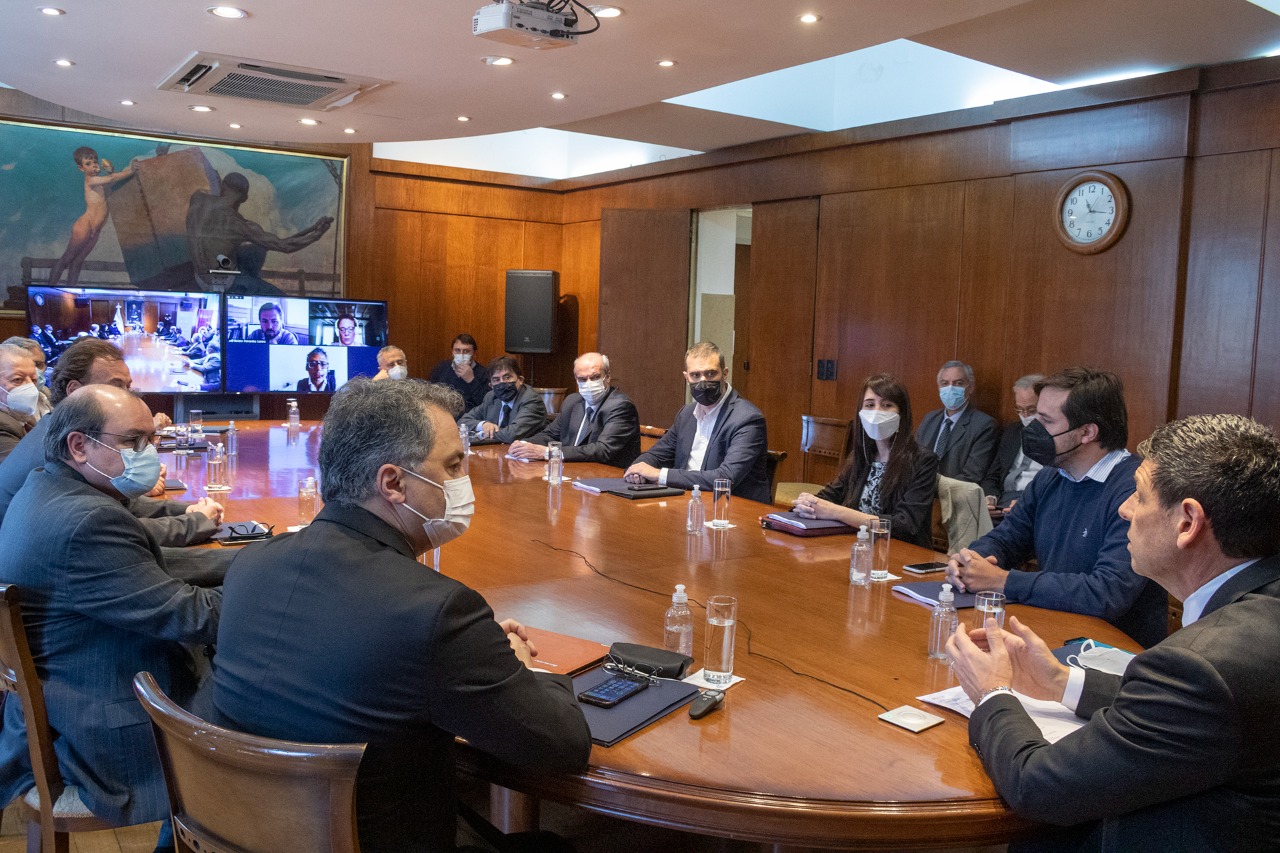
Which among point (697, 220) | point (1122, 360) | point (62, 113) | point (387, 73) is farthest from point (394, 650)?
point (62, 113)

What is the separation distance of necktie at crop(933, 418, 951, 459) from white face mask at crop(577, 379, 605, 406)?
2062 millimetres

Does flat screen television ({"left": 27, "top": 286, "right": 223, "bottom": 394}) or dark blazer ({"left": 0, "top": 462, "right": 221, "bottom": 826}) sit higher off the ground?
flat screen television ({"left": 27, "top": 286, "right": 223, "bottom": 394})

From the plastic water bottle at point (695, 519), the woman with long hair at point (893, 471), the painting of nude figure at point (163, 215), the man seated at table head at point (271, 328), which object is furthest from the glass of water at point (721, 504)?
the painting of nude figure at point (163, 215)

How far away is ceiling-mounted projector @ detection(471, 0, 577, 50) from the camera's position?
145 inches

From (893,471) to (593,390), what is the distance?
2439mm

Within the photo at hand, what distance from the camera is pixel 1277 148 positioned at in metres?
4.91

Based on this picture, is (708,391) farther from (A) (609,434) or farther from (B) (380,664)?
(B) (380,664)

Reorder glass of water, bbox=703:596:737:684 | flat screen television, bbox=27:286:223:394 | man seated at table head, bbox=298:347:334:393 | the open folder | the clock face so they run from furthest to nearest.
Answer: man seated at table head, bbox=298:347:334:393
flat screen television, bbox=27:286:223:394
the clock face
glass of water, bbox=703:596:737:684
the open folder

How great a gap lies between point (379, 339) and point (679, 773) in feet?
25.7

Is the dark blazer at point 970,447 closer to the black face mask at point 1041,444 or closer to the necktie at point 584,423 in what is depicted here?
the necktie at point 584,423

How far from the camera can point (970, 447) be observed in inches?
233

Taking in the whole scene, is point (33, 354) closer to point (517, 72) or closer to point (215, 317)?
point (517, 72)

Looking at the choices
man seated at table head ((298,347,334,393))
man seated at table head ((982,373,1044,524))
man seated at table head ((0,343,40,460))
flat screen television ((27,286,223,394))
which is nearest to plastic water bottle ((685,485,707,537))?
man seated at table head ((982,373,1044,524))

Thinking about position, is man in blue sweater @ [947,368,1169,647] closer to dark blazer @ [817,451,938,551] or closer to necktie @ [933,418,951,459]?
dark blazer @ [817,451,938,551]
